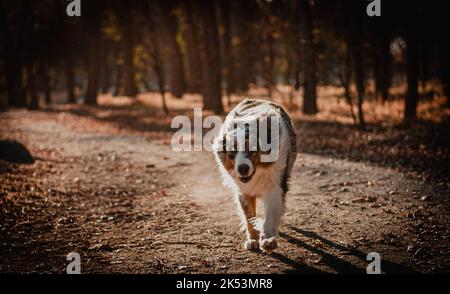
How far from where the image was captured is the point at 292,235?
6402 millimetres

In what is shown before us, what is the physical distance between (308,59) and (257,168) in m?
16.5

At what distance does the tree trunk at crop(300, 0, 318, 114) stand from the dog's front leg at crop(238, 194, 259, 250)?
1550 cm

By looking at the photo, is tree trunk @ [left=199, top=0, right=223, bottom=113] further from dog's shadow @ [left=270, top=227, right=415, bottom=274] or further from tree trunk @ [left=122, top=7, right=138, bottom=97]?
dog's shadow @ [left=270, top=227, right=415, bottom=274]

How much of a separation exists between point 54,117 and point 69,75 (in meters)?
15.0

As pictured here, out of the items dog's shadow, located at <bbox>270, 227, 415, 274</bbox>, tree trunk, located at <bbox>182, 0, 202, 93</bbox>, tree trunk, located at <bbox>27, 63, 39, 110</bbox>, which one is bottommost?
dog's shadow, located at <bbox>270, 227, 415, 274</bbox>

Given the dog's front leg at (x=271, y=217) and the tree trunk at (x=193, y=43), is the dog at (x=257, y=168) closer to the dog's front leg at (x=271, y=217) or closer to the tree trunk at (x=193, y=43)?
the dog's front leg at (x=271, y=217)

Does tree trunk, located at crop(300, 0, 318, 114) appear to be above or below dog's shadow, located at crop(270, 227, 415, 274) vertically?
above

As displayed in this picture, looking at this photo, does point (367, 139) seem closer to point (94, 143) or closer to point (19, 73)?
point (94, 143)

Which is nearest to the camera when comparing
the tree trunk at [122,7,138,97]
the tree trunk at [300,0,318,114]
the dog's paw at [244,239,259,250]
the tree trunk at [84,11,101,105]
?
the dog's paw at [244,239,259,250]

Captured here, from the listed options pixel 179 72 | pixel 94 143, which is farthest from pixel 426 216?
pixel 179 72

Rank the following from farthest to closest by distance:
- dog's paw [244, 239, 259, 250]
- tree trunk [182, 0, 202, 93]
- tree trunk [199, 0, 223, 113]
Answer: tree trunk [182, 0, 202, 93] → tree trunk [199, 0, 223, 113] → dog's paw [244, 239, 259, 250]

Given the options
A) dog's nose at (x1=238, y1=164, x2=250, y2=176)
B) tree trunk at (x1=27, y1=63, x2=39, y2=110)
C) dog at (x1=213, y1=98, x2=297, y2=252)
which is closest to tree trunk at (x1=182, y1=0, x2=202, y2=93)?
tree trunk at (x1=27, y1=63, x2=39, y2=110)

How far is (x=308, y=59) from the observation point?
20.8 meters

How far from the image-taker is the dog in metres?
5.07
